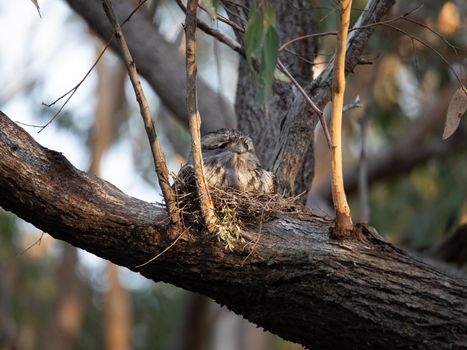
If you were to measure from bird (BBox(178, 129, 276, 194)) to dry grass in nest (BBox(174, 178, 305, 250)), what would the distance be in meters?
0.14

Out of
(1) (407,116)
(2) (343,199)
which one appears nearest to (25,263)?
(1) (407,116)

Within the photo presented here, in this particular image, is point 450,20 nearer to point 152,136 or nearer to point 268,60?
point 152,136

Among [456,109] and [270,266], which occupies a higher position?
[456,109]

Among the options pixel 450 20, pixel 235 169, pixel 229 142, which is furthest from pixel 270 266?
pixel 450 20

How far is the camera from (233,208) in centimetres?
364

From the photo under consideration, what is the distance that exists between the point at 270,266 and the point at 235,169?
2.87 feet

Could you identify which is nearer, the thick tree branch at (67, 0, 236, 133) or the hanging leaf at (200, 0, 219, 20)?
the hanging leaf at (200, 0, 219, 20)

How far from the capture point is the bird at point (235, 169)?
4152 millimetres

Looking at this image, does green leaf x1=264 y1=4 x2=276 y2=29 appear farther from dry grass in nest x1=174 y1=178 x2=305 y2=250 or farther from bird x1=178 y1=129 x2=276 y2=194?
bird x1=178 y1=129 x2=276 y2=194

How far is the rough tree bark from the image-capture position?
11.1 ft

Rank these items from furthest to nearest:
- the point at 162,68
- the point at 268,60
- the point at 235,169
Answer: the point at 162,68
the point at 235,169
the point at 268,60

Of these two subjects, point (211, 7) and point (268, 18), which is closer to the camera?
point (268, 18)

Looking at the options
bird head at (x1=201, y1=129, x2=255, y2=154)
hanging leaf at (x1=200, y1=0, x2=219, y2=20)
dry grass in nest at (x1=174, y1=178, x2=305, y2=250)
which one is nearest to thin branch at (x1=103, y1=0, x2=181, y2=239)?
dry grass in nest at (x1=174, y1=178, x2=305, y2=250)

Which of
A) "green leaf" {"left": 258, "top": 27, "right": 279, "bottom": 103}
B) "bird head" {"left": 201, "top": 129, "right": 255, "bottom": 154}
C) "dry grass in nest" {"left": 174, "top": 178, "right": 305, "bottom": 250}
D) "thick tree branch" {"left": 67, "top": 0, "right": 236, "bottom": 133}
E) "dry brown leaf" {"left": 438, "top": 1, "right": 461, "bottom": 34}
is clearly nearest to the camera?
"green leaf" {"left": 258, "top": 27, "right": 279, "bottom": 103}
